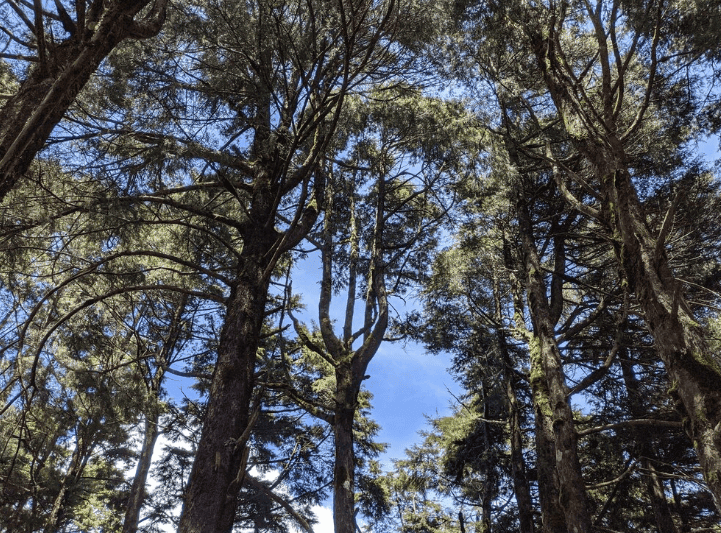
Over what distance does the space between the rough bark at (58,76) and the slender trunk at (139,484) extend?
336 inches

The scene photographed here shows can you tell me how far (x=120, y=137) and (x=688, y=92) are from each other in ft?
31.9

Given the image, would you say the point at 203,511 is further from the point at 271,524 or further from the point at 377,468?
the point at 271,524

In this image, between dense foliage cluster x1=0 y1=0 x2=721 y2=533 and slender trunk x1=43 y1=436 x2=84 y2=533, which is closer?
dense foliage cluster x1=0 y1=0 x2=721 y2=533

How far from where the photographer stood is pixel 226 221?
18.3 ft

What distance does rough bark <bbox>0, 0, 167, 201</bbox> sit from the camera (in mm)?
2510

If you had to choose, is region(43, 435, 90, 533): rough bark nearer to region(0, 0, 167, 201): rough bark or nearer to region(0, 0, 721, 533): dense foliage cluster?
region(0, 0, 721, 533): dense foliage cluster

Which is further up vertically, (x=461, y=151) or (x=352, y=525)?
(x=461, y=151)

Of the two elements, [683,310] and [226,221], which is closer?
[683,310]

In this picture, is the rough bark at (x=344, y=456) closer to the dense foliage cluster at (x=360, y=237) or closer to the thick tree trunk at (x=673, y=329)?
the dense foliage cluster at (x=360, y=237)

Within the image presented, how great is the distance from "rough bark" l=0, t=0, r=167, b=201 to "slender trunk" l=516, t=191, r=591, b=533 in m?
7.21

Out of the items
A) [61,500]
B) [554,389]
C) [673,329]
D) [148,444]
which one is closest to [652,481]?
[554,389]

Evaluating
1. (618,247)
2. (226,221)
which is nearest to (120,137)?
(226,221)

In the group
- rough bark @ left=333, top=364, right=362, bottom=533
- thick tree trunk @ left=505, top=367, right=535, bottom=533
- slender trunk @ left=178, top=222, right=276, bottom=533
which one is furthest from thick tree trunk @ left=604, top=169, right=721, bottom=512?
thick tree trunk @ left=505, top=367, right=535, bottom=533

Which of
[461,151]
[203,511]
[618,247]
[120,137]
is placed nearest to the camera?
[203,511]
